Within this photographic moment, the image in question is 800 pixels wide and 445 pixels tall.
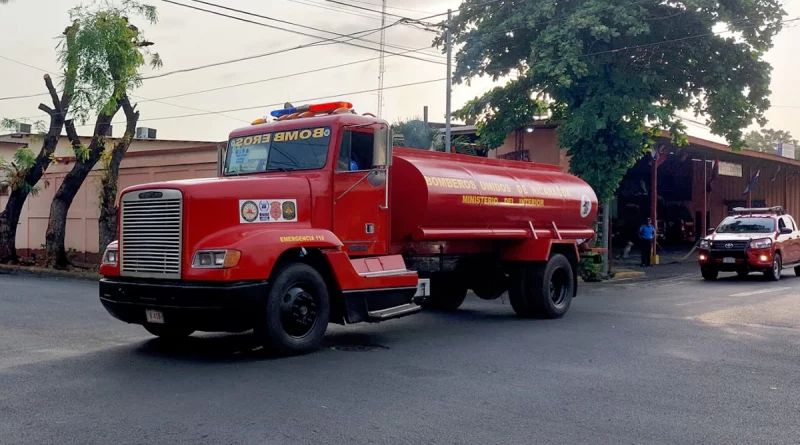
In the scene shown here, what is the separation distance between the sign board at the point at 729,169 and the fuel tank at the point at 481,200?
21.4 metres

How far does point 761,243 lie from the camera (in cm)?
2053

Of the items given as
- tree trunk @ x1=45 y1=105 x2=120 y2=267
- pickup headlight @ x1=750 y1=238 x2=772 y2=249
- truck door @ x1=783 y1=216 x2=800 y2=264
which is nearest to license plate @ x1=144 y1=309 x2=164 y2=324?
tree trunk @ x1=45 y1=105 x2=120 y2=267

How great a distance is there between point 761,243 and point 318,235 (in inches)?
607

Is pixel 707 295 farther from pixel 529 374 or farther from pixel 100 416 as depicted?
pixel 100 416

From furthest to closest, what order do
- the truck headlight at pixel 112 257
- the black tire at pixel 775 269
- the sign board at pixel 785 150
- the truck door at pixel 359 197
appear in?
1. the sign board at pixel 785 150
2. the black tire at pixel 775 269
3. the truck door at pixel 359 197
4. the truck headlight at pixel 112 257

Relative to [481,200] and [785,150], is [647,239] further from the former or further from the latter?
[785,150]

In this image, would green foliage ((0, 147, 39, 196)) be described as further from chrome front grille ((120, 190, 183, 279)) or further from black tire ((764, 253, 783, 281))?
black tire ((764, 253, 783, 281))

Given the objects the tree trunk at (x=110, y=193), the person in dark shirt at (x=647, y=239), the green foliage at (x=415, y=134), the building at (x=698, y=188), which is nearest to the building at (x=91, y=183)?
the tree trunk at (x=110, y=193)

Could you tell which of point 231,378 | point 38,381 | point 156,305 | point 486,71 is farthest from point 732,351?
point 486,71

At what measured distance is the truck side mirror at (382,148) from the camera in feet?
32.0

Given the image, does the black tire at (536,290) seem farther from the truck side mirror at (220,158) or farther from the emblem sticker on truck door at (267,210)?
the truck side mirror at (220,158)

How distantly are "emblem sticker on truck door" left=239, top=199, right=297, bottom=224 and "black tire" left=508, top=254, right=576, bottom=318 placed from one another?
4.86 meters

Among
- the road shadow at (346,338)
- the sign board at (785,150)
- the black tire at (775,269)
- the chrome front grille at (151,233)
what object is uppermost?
the sign board at (785,150)

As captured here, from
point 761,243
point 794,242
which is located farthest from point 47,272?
point 794,242
